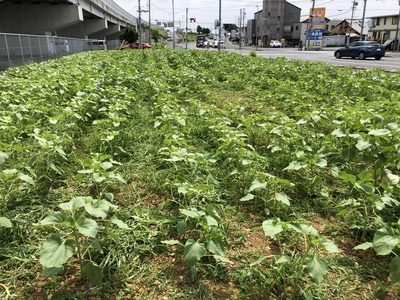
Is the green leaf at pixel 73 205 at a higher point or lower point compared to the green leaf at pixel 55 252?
higher

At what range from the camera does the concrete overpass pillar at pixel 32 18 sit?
27.7 m

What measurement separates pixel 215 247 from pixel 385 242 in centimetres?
109

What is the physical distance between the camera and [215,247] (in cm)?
218

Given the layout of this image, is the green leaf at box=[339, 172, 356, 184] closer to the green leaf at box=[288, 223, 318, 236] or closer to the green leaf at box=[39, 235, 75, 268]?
the green leaf at box=[288, 223, 318, 236]

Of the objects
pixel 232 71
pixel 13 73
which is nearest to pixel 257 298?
pixel 13 73

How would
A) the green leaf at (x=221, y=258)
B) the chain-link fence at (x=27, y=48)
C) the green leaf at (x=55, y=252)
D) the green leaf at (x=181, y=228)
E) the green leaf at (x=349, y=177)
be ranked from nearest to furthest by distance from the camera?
the green leaf at (x=55, y=252) → the green leaf at (x=221, y=258) → the green leaf at (x=181, y=228) → the green leaf at (x=349, y=177) → the chain-link fence at (x=27, y=48)

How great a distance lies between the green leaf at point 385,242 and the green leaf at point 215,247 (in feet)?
3.27

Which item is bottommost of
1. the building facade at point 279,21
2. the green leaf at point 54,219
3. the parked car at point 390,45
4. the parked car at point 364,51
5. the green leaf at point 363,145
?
the green leaf at point 54,219

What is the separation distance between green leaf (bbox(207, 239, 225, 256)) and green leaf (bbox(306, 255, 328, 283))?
55 centimetres

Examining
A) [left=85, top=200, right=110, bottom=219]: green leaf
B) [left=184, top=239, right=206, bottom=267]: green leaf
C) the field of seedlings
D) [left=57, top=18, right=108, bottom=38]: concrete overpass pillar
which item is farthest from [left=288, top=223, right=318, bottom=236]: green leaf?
[left=57, top=18, right=108, bottom=38]: concrete overpass pillar

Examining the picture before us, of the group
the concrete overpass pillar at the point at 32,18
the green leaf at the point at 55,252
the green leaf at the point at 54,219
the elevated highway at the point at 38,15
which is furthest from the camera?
the concrete overpass pillar at the point at 32,18

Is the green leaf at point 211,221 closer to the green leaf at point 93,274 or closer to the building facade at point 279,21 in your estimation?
the green leaf at point 93,274

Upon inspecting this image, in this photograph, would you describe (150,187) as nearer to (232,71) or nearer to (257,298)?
(257,298)

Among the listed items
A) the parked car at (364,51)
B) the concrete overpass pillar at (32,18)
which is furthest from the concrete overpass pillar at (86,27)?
the parked car at (364,51)
